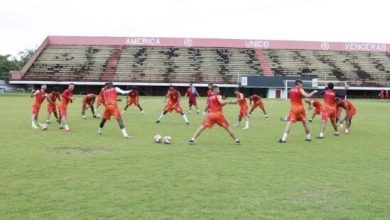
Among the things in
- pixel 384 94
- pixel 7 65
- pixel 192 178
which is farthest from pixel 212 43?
pixel 192 178

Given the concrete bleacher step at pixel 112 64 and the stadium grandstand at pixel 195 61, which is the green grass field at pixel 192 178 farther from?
the concrete bleacher step at pixel 112 64

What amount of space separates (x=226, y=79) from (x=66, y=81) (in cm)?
1876

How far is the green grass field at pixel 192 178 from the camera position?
6934mm

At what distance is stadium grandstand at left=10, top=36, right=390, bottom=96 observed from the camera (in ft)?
201

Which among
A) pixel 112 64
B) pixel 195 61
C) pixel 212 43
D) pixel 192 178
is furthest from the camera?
pixel 212 43

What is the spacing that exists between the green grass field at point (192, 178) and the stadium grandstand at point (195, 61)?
45562mm

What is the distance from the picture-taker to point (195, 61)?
66.4 metres

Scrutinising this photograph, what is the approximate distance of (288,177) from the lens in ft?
30.6

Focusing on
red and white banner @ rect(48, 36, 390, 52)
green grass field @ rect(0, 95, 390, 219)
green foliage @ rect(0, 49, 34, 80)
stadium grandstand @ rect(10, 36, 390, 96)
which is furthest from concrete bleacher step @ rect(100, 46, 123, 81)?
green grass field @ rect(0, 95, 390, 219)

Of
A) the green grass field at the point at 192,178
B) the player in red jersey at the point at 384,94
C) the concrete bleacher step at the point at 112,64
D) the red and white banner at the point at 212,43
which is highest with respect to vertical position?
the red and white banner at the point at 212,43

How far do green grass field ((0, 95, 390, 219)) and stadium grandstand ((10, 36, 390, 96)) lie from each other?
45562 millimetres

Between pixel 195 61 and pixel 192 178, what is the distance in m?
57.8

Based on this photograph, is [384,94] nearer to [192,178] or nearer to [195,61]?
[195,61]

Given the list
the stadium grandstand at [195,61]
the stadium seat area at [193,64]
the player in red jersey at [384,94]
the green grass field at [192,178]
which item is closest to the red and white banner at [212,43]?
the stadium grandstand at [195,61]
